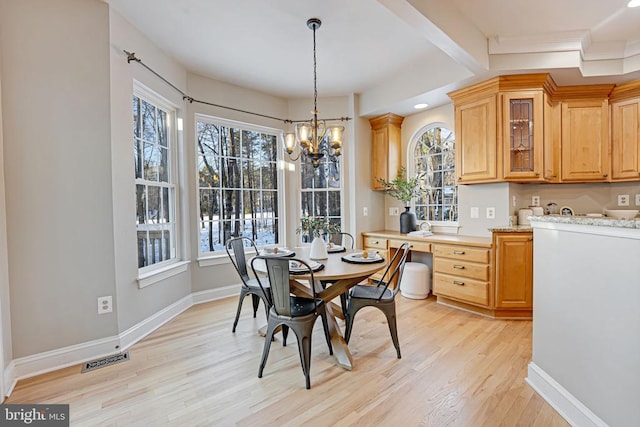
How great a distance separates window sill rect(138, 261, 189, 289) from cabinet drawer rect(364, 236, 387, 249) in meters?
2.45

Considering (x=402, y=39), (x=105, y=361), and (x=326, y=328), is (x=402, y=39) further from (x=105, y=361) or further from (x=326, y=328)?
(x=105, y=361)

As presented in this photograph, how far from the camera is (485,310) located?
10.9 ft

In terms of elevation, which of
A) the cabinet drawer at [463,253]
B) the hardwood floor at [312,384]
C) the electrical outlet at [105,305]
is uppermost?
the cabinet drawer at [463,253]

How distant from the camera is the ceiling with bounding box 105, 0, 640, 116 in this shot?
253 cm

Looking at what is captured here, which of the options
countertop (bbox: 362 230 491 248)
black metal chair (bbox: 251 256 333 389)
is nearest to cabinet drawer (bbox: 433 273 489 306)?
countertop (bbox: 362 230 491 248)

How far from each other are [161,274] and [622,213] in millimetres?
5149

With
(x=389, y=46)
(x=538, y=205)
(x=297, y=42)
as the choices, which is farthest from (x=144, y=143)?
(x=538, y=205)

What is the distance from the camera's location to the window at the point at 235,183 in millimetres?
3926

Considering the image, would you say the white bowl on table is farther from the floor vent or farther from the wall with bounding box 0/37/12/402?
the wall with bounding box 0/37/12/402

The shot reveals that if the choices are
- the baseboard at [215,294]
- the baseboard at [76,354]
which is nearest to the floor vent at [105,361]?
the baseboard at [76,354]

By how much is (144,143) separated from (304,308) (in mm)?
2350

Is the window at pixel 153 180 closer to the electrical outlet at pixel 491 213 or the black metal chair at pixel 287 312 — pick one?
the black metal chair at pixel 287 312

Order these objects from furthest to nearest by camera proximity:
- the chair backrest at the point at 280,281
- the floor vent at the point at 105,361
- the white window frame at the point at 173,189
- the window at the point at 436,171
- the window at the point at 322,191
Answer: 1. the window at the point at 322,191
2. the window at the point at 436,171
3. the white window frame at the point at 173,189
4. the floor vent at the point at 105,361
5. the chair backrest at the point at 280,281

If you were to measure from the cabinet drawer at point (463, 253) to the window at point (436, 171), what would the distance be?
0.77 m
